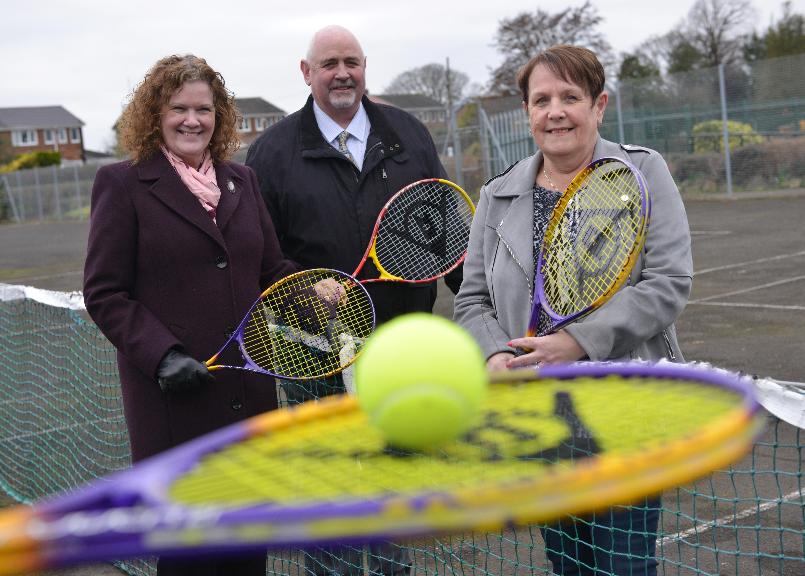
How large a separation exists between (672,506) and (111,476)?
310 centimetres

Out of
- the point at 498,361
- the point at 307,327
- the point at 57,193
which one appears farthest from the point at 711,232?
the point at 57,193

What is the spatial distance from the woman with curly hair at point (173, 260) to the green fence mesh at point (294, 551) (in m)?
0.95

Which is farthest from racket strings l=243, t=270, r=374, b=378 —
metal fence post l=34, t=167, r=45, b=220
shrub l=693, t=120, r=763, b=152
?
metal fence post l=34, t=167, r=45, b=220

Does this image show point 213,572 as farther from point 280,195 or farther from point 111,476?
point 111,476

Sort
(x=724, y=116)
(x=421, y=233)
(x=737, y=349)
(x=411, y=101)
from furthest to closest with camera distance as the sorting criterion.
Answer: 1. (x=411, y=101)
2. (x=724, y=116)
3. (x=737, y=349)
4. (x=421, y=233)

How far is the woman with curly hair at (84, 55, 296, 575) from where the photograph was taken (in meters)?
3.83

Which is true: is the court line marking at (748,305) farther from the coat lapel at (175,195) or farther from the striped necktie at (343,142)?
the coat lapel at (175,195)

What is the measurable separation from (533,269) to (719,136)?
21964mm

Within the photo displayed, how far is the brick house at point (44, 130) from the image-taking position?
99.5m

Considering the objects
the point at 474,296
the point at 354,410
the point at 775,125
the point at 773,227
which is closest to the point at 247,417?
the point at 474,296

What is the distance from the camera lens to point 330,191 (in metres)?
4.57

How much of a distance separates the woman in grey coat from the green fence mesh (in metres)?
0.49

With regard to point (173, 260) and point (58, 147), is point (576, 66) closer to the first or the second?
point (173, 260)

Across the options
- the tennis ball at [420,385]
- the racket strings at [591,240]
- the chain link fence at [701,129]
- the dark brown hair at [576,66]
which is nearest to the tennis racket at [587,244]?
the racket strings at [591,240]
